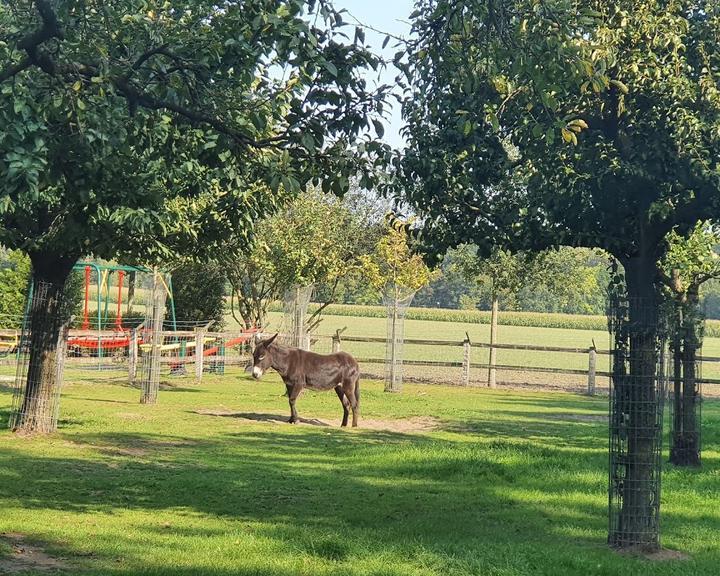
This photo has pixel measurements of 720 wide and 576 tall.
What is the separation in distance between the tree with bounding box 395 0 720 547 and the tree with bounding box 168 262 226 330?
25.8 meters

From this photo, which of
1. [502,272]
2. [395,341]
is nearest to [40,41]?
[395,341]

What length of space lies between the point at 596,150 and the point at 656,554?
3923 millimetres

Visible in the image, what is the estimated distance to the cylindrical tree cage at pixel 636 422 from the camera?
30.0ft

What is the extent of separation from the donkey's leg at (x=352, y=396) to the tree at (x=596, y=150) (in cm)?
953

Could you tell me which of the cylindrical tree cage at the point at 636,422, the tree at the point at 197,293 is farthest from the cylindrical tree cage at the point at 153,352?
the cylindrical tree cage at the point at 636,422

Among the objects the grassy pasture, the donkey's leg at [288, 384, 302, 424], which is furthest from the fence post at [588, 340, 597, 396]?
the donkey's leg at [288, 384, 302, 424]

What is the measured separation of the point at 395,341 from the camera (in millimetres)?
29875

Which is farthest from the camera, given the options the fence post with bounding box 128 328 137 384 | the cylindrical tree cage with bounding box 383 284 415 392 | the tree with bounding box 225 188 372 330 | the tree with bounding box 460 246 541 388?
the tree with bounding box 460 246 541 388

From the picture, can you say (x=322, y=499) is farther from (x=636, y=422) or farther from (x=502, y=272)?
(x=502, y=272)

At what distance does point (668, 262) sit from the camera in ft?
52.1

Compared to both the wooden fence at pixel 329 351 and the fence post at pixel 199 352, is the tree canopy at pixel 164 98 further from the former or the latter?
the fence post at pixel 199 352

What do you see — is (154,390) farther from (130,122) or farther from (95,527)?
(130,122)

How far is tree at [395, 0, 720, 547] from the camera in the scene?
8945 mm

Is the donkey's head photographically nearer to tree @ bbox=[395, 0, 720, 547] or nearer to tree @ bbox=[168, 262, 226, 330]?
tree @ bbox=[395, 0, 720, 547]
